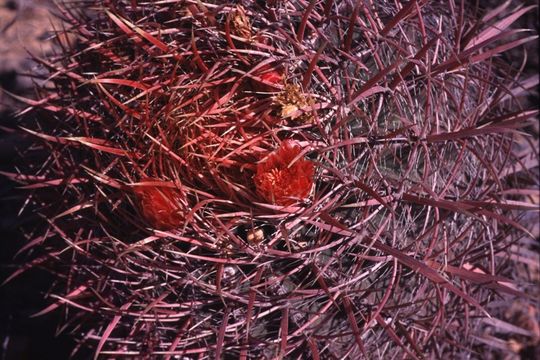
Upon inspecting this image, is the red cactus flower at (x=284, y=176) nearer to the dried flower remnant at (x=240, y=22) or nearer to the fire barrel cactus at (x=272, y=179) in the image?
the fire barrel cactus at (x=272, y=179)

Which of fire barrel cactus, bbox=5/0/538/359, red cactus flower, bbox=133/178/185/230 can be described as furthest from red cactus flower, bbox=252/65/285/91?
red cactus flower, bbox=133/178/185/230

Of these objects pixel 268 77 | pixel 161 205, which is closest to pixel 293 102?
pixel 268 77

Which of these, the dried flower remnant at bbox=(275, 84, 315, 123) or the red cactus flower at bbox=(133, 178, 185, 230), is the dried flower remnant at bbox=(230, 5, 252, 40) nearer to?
the dried flower remnant at bbox=(275, 84, 315, 123)

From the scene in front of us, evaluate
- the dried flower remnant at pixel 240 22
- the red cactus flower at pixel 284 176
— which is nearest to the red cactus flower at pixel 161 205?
the red cactus flower at pixel 284 176

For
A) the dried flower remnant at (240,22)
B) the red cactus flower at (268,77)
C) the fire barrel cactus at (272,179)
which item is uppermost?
the dried flower remnant at (240,22)

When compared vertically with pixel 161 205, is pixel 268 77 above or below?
above

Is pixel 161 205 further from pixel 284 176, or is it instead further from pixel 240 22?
pixel 240 22

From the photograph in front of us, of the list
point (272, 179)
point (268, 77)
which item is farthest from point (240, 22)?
point (272, 179)

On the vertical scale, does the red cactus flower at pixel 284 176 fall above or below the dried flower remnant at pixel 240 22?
below

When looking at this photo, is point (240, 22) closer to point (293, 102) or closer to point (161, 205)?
point (293, 102)
